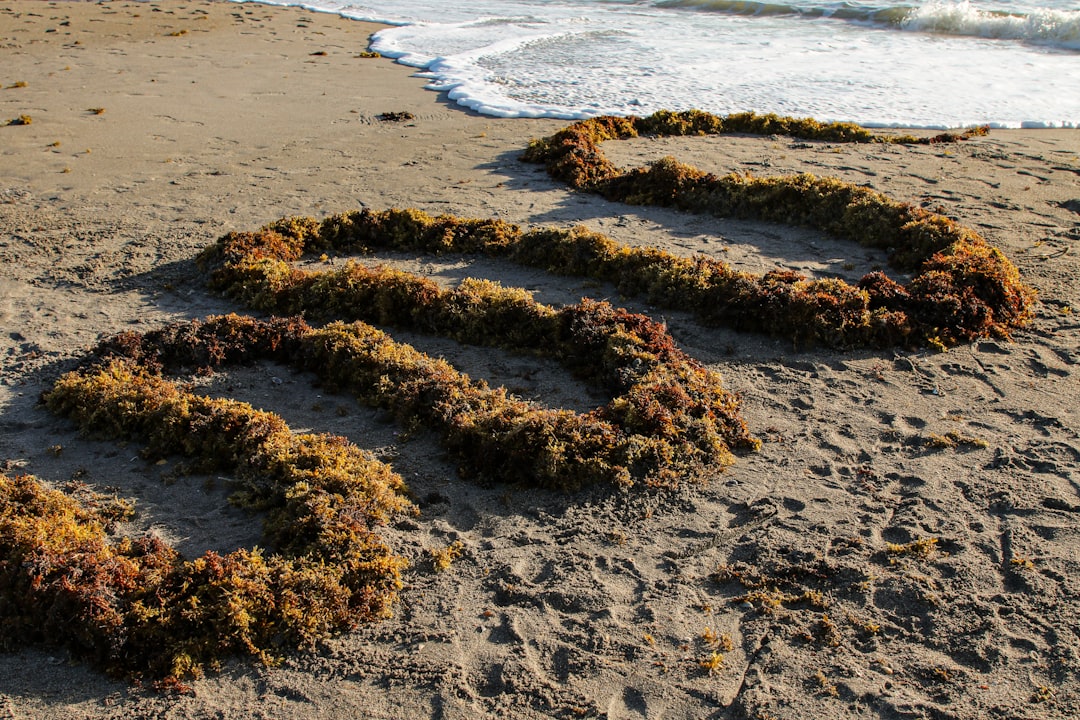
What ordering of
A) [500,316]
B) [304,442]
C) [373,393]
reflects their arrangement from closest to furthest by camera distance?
[304,442]
[373,393]
[500,316]

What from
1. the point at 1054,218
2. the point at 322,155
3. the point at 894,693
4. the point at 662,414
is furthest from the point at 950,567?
the point at 322,155

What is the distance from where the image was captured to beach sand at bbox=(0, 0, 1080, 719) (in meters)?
3.59

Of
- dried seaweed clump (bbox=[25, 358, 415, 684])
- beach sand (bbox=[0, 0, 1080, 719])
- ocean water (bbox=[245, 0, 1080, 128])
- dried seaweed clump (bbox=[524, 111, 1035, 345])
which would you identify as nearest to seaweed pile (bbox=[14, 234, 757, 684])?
dried seaweed clump (bbox=[25, 358, 415, 684])

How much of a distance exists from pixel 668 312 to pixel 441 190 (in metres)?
3.43

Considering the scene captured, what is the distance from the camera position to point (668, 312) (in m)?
6.79

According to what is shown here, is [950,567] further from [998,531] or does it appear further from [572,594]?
[572,594]

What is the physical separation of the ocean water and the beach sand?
3.36 metres

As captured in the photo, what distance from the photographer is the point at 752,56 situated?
16578mm

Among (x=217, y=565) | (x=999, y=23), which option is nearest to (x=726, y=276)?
(x=217, y=565)

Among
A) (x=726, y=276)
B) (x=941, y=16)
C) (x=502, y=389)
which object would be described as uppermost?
(x=941, y=16)

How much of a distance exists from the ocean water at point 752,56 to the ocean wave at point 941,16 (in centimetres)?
3

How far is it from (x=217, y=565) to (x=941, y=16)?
66.1 feet

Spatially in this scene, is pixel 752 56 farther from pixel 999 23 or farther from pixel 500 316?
pixel 500 316

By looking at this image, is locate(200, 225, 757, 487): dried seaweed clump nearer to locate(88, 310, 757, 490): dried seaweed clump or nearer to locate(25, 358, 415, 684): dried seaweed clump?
locate(88, 310, 757, 490): dried seaweed clump
